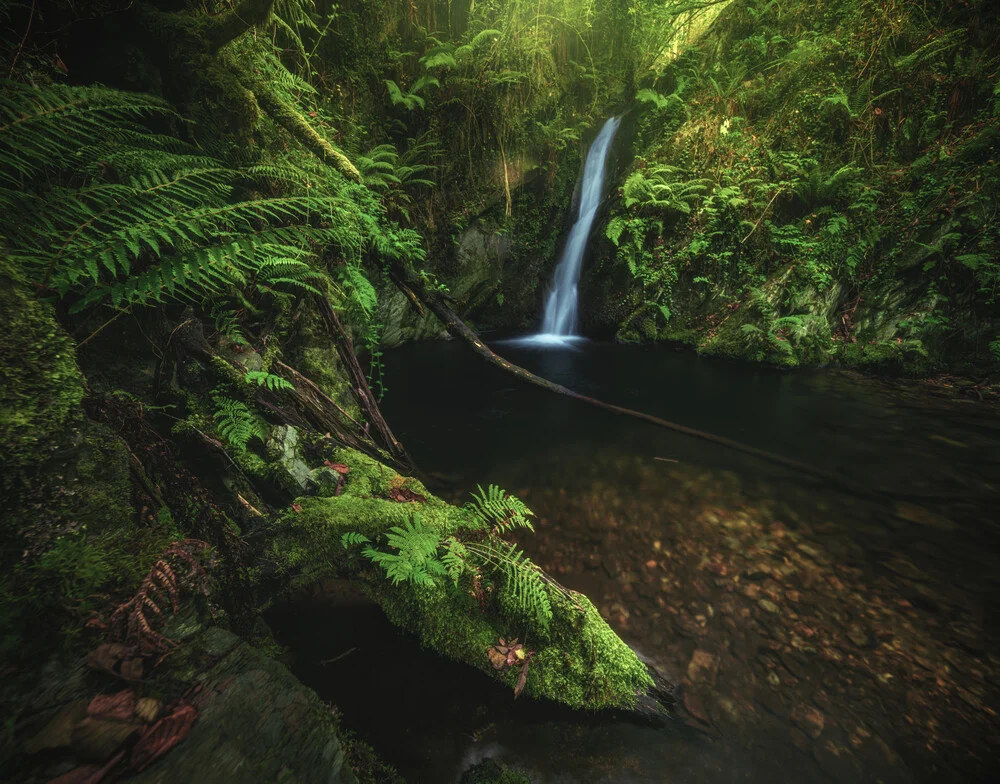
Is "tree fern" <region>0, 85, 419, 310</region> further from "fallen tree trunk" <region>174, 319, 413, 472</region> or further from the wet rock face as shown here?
the wet rock face

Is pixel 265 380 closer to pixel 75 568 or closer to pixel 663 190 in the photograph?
pixel 75 568

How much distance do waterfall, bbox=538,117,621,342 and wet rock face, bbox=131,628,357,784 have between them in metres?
10.4

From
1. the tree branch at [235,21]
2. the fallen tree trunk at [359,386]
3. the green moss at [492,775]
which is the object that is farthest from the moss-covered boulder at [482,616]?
the tree branch at [235,21]

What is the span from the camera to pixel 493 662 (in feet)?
6.36

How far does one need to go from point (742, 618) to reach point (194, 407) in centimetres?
394

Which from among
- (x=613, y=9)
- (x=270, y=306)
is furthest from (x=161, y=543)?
(x=613, y=9)

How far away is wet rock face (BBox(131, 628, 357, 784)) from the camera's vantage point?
2.93 ft

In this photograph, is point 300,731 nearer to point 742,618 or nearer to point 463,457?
point 742,618

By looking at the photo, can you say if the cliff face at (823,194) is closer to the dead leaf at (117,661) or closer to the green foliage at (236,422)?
the green foliage at (236,422)

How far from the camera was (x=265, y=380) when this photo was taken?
2.77 metres

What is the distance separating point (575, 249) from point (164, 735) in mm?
12032

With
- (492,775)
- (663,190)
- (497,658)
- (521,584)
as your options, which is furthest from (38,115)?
(663,190)

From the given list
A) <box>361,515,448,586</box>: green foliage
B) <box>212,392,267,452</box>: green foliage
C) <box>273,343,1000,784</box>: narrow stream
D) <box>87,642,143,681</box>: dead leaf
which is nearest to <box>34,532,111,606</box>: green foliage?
<box>87,642,143,681</box>: dead leaf

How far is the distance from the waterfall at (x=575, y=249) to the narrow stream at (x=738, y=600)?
6.01 metres
